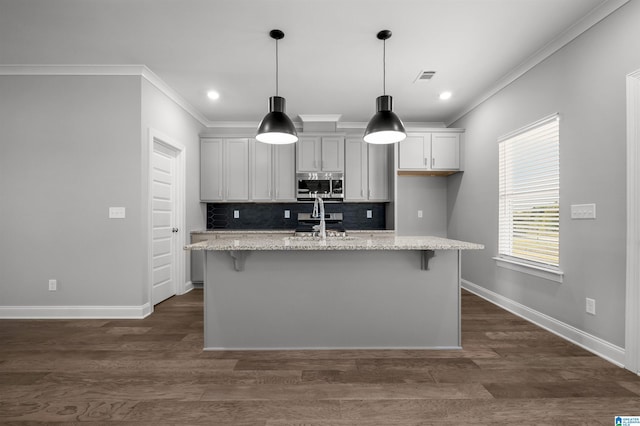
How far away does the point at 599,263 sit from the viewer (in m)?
2.47

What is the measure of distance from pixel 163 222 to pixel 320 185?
2.35 m

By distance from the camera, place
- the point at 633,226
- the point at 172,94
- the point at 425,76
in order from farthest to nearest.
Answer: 1. the point at 172,94
2. the point at 425,76
3. the point at 633,226

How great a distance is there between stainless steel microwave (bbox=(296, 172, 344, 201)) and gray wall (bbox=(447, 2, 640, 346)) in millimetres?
2432

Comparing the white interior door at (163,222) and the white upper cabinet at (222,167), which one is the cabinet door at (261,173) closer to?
the white upper cabinet at (222,167)

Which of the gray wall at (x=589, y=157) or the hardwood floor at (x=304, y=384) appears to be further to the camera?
the gray wall at (x=589, y=157)

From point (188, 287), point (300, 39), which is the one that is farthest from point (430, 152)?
point (188, 287)

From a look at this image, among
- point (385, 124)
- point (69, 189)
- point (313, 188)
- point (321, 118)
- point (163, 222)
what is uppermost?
point (321, 118)

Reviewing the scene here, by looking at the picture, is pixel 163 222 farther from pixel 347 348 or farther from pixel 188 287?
pixel 347 348

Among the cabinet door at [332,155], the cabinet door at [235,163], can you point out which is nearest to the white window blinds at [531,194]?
the cabinet door at [332,155]

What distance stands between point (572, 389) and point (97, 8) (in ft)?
14.1

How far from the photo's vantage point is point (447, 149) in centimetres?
486

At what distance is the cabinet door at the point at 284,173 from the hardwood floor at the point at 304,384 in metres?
2.76

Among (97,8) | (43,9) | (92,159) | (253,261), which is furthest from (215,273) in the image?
(43,9)

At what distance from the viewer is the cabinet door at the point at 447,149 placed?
4.85 m
